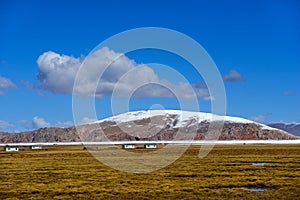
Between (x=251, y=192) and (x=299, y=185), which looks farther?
→ (x=299, y=185)

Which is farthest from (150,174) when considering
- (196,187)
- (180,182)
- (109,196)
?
(109,196)

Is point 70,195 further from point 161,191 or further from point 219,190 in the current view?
point 219,190

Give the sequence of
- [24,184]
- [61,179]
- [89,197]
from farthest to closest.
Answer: [61,179] → [24,184] → [89,197]

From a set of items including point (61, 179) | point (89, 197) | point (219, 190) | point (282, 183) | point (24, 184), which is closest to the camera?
point (89, 197)

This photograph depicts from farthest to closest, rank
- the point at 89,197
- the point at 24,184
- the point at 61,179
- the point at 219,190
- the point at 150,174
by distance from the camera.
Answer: the point at 150,174
the point at 61,179
the point at 24,184
the point at 219,190
the point at 89,197

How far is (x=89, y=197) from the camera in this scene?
3067cm

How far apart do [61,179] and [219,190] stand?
56.0 feet

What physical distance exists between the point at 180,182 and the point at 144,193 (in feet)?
22.1

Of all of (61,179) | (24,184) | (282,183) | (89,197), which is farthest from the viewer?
(61,179)

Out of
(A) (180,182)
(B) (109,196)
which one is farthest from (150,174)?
(B) (109,196)

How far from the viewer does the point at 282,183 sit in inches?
1425

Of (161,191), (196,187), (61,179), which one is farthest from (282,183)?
(61,179)

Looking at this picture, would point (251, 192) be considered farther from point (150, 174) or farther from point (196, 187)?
point (150, 174)

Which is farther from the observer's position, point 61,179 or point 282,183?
point 61,179
